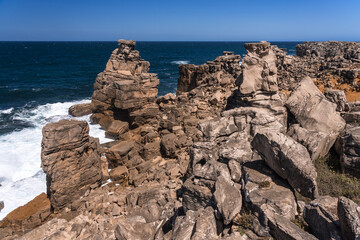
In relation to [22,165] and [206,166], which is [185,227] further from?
[22,165]

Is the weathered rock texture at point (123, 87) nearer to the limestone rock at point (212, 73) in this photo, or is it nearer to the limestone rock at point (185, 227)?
the limestone rock at point (212, 73)

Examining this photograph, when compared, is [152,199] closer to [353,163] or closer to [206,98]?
[353,163]

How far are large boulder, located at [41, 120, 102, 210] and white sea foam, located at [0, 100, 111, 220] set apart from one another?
2.89 metres

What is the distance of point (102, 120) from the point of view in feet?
70.2

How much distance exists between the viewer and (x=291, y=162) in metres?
6.30

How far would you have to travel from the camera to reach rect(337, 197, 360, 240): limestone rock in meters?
4.55

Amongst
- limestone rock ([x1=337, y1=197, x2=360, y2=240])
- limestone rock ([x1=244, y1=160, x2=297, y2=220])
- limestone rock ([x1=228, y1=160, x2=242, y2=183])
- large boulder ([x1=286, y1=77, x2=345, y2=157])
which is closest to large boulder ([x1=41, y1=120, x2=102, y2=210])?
limestone rock ([x1=228, y1=160, x2=242, y2=183])

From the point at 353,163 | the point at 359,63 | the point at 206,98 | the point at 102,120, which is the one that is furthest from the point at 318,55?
the point at 353,163

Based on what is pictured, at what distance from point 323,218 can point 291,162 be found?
Result: 4.79 ft

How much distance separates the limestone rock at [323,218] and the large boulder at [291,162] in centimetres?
47

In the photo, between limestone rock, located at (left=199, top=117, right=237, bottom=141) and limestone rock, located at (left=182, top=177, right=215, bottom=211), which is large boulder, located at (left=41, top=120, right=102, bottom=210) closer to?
limestone rock, located at (left=199, top=117, right=237, bottom=141)

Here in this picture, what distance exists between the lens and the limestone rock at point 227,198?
6.12 metres

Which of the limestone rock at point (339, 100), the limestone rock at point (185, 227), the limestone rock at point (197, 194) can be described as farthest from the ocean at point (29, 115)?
the limestone rock at point (339, 100)

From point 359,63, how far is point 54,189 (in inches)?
1478
